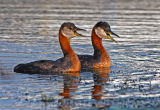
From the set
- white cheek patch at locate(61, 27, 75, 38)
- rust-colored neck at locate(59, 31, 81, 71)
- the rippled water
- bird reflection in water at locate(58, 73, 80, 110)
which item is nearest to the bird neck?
the rippled water

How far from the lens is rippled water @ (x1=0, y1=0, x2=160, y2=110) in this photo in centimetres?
1184

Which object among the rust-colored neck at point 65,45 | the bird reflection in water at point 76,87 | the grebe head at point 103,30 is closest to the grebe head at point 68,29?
the rust-colored neck at point 65,45

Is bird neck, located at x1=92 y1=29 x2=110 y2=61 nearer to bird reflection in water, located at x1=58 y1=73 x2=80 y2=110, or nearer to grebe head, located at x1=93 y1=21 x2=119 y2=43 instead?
grebe head, located at x1=93 y1=21 x2=119 y2=43

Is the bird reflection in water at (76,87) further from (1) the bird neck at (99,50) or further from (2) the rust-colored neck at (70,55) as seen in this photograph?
(1) the bird neck at (99,50)

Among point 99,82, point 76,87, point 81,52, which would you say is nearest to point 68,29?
point 99,82

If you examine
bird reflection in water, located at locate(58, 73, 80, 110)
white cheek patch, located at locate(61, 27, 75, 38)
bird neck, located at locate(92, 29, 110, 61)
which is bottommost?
bird reflection in water, located at locate(58, 73, 80, 110)

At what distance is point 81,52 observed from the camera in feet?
66.5

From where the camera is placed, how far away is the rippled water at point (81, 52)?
11844 mm

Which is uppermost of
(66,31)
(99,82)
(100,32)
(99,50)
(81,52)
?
(66,31)

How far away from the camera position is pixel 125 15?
35.3 m

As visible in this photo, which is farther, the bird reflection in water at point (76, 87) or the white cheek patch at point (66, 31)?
the white cheek patch at point (66, 31)

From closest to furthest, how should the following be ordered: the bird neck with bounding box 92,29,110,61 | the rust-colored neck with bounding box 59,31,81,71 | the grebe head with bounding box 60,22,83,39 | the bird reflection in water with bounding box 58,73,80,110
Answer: the bird reflection in water with bounding box 58,73,80,110 → the rust-colored neck with bounding box 59,31,81,71 → the grebe head with bounding box 60,22,83,39 → the bird neck with bounding box 92,29,110,61

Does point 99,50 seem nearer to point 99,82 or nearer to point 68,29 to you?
point 68,29

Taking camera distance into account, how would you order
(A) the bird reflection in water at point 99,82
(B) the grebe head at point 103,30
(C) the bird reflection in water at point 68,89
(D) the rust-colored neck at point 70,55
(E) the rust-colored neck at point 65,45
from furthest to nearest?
(B) the grebe head at point 103,30
(E) the rust-colored neck at point 65,45
(D) the rust-colored neck at point 70,55
(A) the bird reflection in water at point 99,82
(C) the bird reflection in water at point 68,89
